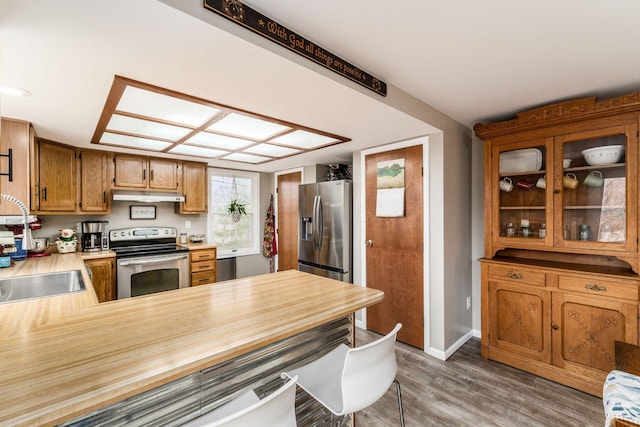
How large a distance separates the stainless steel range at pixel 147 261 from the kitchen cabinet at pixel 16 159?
3.69 feet

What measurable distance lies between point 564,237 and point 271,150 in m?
2.89

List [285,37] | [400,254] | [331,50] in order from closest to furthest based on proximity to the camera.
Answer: [285,37]
[331,50]
[400,254]

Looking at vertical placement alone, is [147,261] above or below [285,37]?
below

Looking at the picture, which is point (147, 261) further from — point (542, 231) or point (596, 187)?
point (596, 187)

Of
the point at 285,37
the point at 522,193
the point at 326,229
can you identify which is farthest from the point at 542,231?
the point at 285,37

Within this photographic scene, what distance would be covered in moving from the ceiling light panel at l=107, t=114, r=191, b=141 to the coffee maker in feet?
5.14

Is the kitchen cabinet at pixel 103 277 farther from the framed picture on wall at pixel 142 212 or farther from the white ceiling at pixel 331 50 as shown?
the white ceiling at pixel 331 50

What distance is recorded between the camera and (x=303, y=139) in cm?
291

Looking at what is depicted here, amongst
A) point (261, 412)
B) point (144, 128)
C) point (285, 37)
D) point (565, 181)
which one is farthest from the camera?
point (144, 128)

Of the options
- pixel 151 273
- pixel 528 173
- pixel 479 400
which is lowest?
pixel 479 400

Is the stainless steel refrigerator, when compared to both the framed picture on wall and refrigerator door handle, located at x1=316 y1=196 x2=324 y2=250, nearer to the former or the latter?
refrigerator door handle, located at x1=316 y1=196 x2=324 y2=250

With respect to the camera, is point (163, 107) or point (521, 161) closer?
point (163, 107)

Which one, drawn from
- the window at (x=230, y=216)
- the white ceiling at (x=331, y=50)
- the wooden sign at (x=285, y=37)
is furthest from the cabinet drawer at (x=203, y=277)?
the wooden sign at (x=285, y=37)

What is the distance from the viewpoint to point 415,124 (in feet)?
8.02
